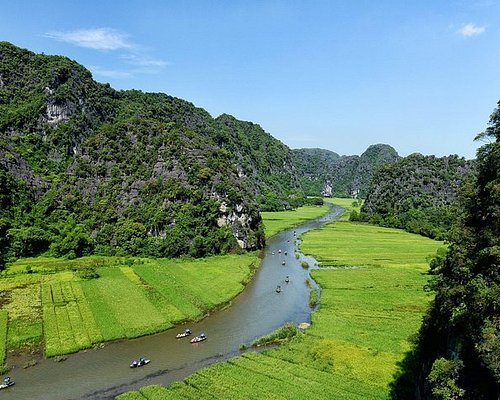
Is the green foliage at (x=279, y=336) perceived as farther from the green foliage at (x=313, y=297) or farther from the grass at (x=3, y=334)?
the grass at (x=3, y=334)

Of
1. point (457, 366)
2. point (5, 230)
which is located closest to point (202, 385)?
point (457, 366)

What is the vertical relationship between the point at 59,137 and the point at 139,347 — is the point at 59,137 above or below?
above

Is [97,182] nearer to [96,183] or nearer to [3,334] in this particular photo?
[96,183]

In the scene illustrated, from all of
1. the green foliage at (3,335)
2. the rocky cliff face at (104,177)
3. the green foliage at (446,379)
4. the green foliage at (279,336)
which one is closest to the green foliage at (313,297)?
the green foliage at (279,336)

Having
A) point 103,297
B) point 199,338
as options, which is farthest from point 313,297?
point 103,297

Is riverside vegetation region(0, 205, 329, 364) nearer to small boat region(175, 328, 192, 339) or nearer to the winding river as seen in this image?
the winding river

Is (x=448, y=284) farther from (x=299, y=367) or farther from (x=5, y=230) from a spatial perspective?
(x=5, y=230)
